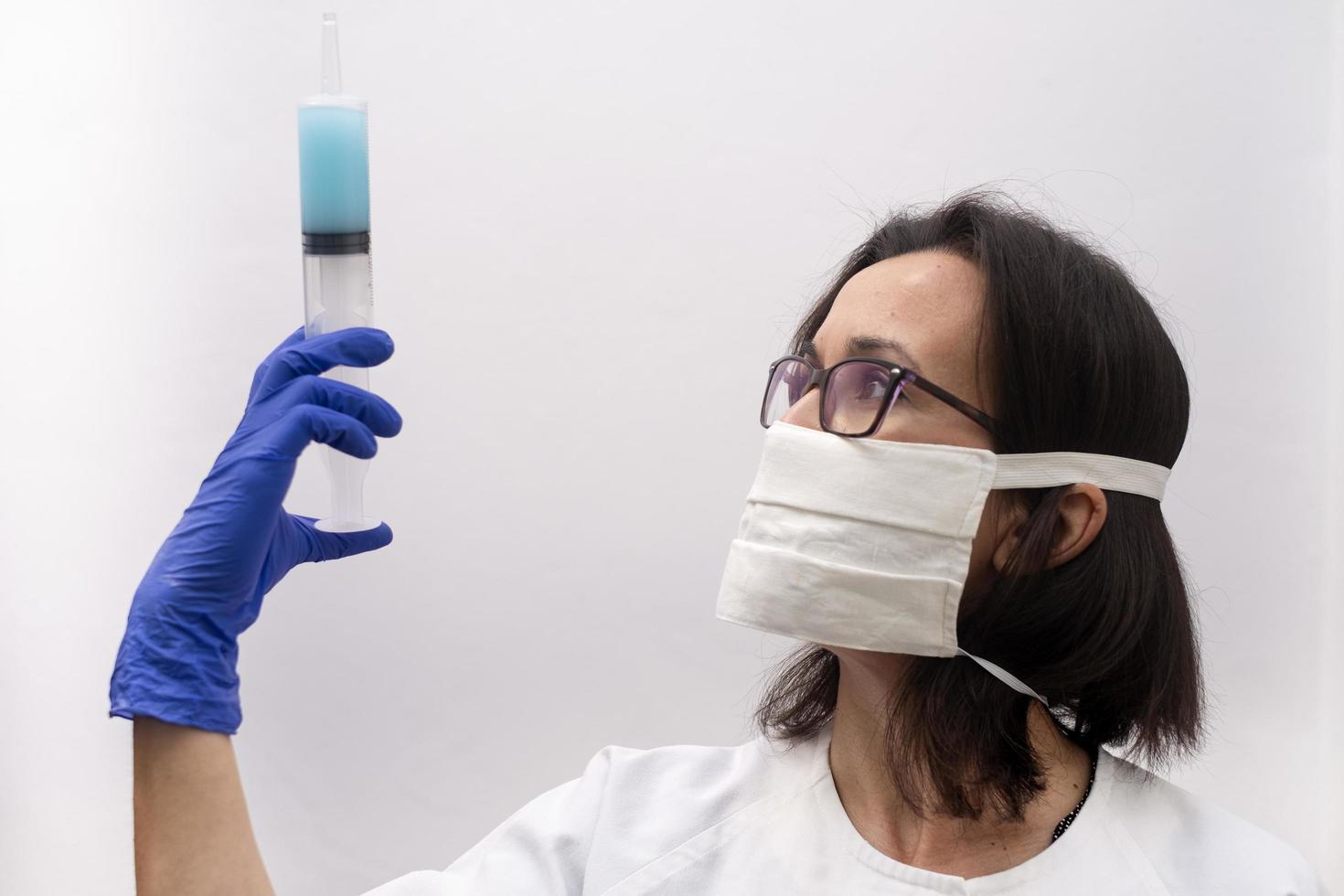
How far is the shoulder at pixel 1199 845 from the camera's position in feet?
4.93

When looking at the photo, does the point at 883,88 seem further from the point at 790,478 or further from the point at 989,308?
the point at 790,478

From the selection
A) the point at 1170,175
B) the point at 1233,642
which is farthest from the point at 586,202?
the point at 1233,642

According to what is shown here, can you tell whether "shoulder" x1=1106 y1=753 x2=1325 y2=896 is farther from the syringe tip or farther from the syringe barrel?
the syringe tip

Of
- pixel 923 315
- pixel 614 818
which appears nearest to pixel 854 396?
pixel 923 315

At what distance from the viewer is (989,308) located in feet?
5.20

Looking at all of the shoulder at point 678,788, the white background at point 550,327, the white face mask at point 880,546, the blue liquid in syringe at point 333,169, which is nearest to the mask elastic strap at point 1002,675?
the white face mask at point 880,546

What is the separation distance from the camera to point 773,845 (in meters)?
1.60

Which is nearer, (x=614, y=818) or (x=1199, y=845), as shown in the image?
(x=1199, y=845)

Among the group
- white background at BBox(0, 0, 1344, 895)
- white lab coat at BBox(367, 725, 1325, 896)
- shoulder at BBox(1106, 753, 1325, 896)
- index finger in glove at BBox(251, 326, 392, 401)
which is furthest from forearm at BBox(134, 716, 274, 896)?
white background at BBox(0, 0, 1344, 895)

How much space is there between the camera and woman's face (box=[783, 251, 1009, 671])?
1.56m

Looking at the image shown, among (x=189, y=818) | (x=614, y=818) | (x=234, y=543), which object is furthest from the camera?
(x=614, y=818)

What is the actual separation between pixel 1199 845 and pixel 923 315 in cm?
75

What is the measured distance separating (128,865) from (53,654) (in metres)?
0.51

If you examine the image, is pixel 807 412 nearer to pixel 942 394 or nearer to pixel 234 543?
pixel 942 394
